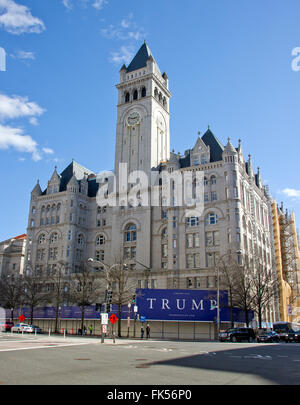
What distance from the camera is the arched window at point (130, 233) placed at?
255 ft

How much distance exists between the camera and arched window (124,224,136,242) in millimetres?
77688

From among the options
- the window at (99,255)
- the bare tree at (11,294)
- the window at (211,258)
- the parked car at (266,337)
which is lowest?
the parked car at (266,337)

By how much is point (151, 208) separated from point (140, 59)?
38.3 meters

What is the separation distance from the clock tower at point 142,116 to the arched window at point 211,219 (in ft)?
60.4

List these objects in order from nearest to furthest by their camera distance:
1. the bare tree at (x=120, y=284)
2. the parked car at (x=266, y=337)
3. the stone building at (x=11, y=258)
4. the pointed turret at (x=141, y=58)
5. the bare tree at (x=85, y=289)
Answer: the parked car at (x=266, y=337), the bare tree at (x=120, y=284), the bare tree at (x=85, y=289), the pointed turret at (x=141, y=58), the stone building at (x=11, y=258)

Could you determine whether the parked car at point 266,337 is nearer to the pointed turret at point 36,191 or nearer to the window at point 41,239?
the window at point 41,239

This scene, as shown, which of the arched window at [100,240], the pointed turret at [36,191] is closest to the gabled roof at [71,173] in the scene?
the pointed turret at [36,191]

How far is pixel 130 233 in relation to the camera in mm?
78125

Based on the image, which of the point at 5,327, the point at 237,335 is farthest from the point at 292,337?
the point at 5,327

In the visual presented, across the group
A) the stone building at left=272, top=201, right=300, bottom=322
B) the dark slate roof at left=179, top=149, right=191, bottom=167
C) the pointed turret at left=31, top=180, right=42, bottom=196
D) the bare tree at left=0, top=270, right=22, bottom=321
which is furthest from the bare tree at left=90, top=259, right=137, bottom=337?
the stone building at left=272, top=201, right=300, bottom=322
